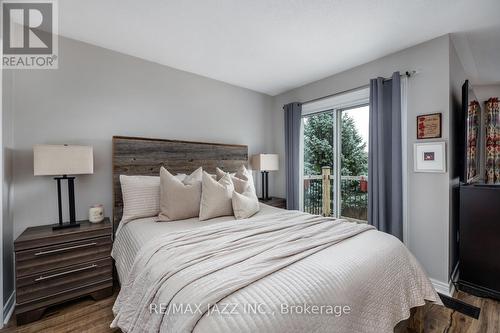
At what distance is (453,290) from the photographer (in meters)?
2.25

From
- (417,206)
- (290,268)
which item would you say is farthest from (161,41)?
(417,206)

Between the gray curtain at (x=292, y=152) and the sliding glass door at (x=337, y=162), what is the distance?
0.16m

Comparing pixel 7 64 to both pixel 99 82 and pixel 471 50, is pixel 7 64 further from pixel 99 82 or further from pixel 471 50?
pixel 471 50

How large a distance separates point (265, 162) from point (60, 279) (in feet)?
9.02

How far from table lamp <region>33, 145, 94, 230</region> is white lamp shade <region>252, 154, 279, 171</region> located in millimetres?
2233

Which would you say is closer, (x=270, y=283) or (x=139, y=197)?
(x=270, y=283)

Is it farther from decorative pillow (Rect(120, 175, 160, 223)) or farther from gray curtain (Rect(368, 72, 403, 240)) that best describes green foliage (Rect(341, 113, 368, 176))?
decorative pillow (Rect(120, 175, 160, 223))

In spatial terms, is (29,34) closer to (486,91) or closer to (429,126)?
(429,126)

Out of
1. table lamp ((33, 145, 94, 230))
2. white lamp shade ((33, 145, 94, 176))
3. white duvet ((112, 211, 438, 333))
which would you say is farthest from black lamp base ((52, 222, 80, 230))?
white duvet ((112, 211, 438, 333))

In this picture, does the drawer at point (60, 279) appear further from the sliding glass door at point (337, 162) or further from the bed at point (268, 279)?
the sliding glass door at point (337, 162)

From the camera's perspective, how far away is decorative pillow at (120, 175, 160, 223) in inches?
88.6

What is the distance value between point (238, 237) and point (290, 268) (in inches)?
19.2

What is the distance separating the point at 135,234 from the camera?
1.86 meters

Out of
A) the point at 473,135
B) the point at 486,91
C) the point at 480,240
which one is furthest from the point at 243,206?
the point at 486,91
